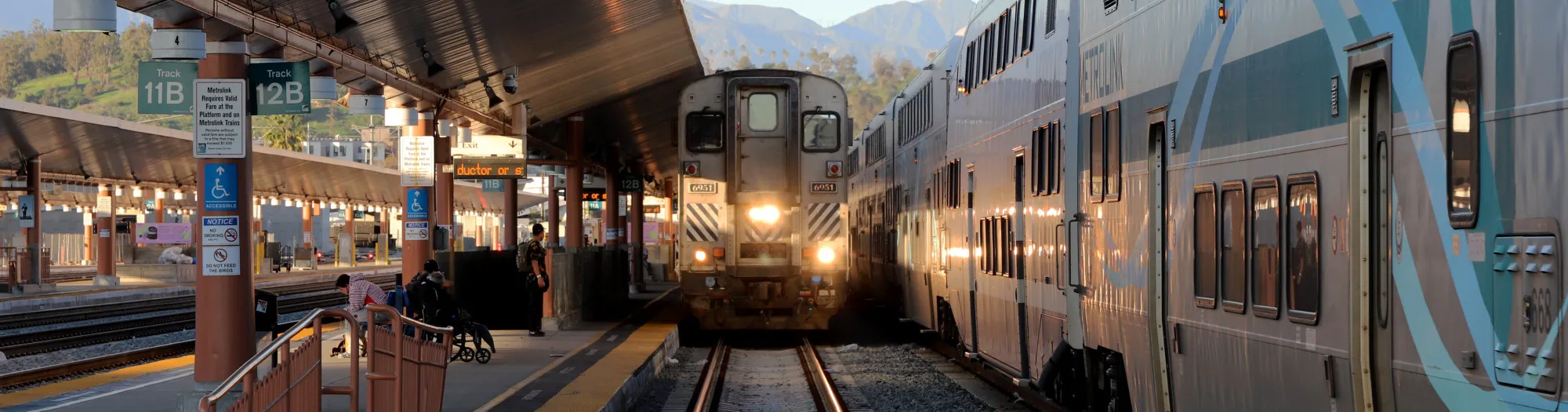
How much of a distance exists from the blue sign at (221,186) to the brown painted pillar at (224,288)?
15mm

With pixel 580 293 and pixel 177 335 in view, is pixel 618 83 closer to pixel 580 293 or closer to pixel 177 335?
pixel 580 293

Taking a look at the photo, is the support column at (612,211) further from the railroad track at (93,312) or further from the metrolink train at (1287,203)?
the metrolink train at (1287,203)

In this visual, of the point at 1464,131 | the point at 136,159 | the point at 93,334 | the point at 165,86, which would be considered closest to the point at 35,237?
the point at 136,159

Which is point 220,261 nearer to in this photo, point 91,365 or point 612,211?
point 91,365

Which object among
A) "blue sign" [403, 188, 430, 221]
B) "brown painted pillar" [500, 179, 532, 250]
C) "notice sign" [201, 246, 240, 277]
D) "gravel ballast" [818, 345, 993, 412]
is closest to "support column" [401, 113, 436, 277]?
"blue sign" [403, 188, 430, 221]

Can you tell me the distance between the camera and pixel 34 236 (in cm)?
4050

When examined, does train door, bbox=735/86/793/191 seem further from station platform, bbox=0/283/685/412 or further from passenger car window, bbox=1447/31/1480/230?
passenger car window, bbox=1447/31/1480/230

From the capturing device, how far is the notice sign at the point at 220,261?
528 inches

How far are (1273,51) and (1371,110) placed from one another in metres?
1.09

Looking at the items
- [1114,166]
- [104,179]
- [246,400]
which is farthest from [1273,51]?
[104,179]

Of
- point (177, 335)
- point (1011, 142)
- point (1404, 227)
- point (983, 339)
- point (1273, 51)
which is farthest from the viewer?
point (177, 335)

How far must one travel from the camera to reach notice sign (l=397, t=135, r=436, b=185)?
2256cm

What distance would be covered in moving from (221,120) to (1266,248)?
29.8 feet

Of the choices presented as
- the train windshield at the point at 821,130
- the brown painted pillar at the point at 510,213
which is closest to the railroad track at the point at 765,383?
the train windshield at the point at 821,130
